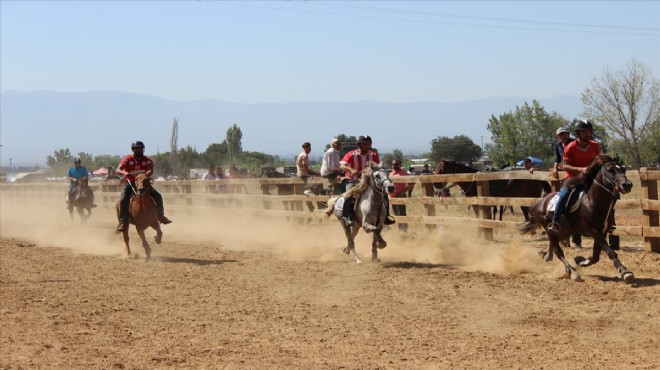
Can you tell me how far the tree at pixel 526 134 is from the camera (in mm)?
86000

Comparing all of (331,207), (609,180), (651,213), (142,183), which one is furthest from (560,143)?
(142,183)

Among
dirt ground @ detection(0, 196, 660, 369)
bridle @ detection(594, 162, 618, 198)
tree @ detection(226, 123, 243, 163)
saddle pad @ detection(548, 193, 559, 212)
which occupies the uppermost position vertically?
tree @ detection(226, 123, 243, 163)

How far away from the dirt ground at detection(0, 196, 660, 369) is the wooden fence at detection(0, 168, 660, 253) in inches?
18.4

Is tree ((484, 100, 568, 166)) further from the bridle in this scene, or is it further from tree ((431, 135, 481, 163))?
the bridle

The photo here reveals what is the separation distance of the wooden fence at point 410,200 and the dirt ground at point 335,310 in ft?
1.53

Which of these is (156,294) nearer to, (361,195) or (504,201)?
(361,195)

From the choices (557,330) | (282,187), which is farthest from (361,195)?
(282,187)

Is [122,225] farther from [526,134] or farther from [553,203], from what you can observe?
[526,134]

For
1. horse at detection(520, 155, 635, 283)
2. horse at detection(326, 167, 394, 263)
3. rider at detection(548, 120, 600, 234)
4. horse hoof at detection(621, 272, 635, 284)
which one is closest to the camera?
horse hoof at detection(621, 272, 635, 284)

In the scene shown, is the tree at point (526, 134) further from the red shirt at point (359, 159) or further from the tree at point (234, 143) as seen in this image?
the red shirt at point (359, 159)

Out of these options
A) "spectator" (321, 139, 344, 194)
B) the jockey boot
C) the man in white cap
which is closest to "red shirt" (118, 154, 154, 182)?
the jockey boot

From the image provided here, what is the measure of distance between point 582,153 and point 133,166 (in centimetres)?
894

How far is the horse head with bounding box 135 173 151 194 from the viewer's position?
643 inches

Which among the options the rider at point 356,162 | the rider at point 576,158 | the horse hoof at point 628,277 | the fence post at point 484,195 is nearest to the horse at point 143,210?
the rider at point 356,162
